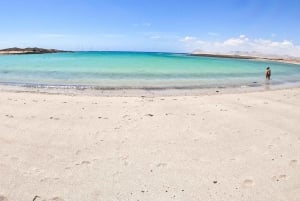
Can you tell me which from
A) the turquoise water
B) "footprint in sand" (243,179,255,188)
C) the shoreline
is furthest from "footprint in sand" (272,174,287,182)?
the turquoise water

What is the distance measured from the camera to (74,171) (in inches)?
194

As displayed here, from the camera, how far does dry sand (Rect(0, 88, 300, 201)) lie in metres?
4.39

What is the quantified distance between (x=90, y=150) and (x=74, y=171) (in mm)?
1009

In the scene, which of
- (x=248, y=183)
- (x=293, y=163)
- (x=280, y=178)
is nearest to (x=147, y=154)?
(x=248, y=183)

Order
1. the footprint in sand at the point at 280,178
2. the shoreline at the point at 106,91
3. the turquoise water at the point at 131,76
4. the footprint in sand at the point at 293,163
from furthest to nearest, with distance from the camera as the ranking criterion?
1. the turquoise water at the point at 131,76
2. the shoreline at the point at 106,91
3. the footprint in sand at the point at 293,163
4. the footprint in sand at the point at 280,178

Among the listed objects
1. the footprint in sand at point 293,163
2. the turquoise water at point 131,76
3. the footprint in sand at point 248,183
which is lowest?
the footprint in sand at point 248,183

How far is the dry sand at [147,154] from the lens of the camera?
439cm

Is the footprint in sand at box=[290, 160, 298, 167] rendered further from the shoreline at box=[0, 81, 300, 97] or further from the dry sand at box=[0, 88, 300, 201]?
the shoreline at box=[0, 81, 300, 97]

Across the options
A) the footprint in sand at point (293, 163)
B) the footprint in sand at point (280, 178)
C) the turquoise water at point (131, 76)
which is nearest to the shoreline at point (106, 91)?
the turquoise water at point (131, 76)

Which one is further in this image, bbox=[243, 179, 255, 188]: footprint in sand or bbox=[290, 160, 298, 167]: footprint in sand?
bbox=[290, 160, 298, 167]: footprint in sand

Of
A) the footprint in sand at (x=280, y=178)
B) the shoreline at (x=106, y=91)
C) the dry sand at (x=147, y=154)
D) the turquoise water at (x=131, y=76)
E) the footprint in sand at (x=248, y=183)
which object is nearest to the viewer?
the dry sand at (x=147, y=154)

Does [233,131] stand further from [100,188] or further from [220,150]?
[100,188]

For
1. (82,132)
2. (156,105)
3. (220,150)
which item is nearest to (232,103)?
(156,105)

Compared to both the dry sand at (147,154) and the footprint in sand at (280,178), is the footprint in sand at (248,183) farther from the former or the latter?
the footprint in sand at (280,178)
